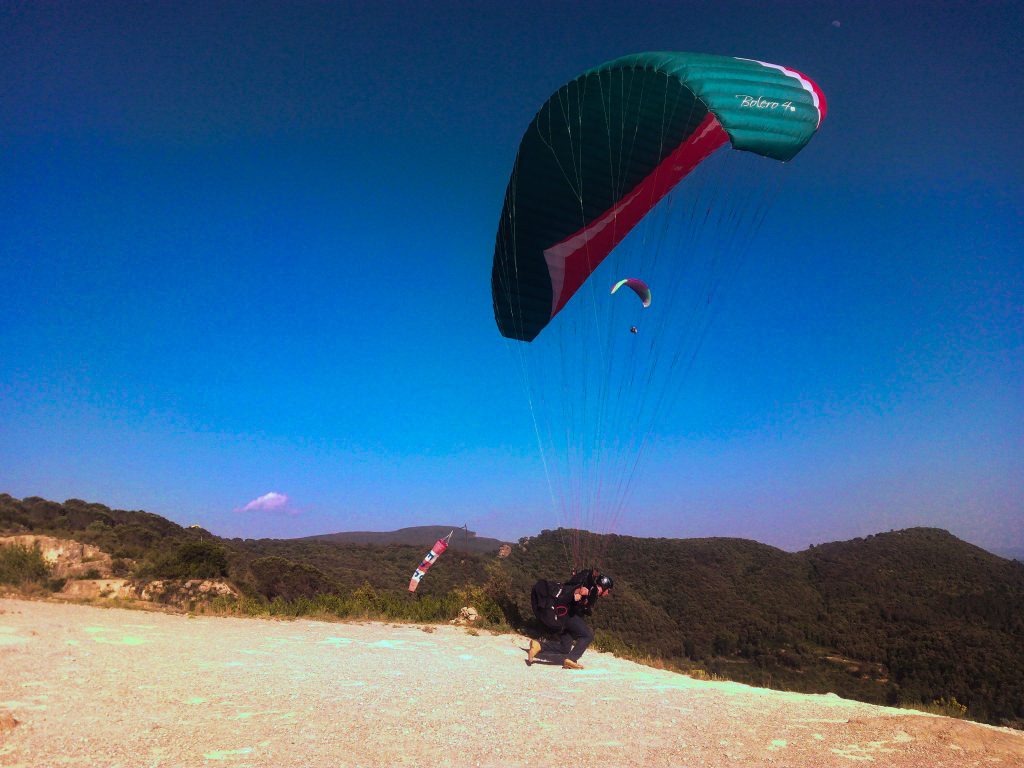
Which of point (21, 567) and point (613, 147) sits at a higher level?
point (613, 147)

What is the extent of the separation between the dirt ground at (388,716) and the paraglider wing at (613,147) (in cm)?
599

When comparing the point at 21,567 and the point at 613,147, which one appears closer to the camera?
the point at 613,147

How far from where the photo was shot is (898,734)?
4.86 meters

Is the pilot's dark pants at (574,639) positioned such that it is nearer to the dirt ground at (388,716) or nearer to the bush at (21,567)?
the dirt ground at (388,716)

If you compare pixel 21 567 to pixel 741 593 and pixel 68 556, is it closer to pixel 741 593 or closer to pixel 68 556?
pixel 68 556

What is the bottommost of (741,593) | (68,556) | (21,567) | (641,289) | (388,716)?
(388,716)

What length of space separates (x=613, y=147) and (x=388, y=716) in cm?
807

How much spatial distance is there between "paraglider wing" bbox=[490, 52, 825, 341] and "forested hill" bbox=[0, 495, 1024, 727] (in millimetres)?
7244

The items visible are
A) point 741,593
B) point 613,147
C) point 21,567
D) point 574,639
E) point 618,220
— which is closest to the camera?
point 574,639

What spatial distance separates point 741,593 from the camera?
31.5 meters

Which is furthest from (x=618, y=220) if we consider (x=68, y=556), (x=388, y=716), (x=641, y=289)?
(x=68, y=556)

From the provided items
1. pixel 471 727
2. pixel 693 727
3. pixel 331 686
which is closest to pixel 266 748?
pixel 471 727

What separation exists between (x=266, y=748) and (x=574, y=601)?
5.05m

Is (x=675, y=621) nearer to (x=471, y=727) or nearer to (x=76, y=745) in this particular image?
(x=471, y=727)
